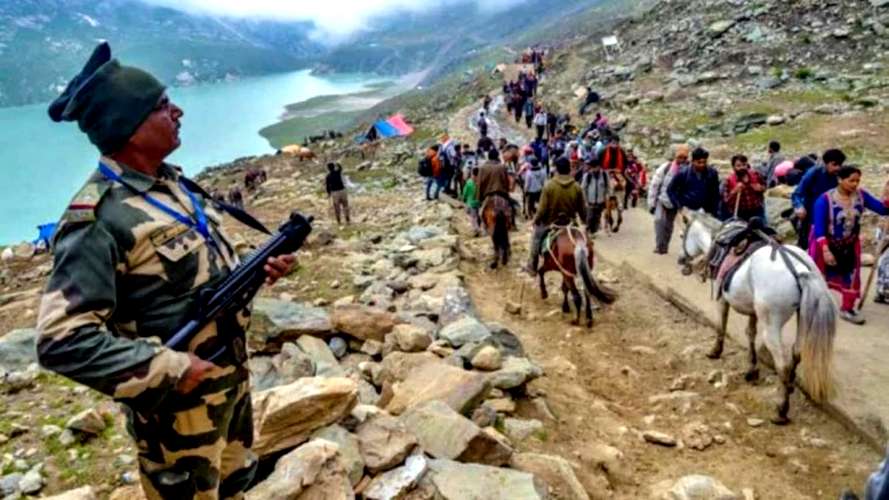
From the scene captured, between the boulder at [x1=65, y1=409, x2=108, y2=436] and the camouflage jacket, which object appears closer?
the camouflage jacket

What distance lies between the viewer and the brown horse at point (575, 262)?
8.21 m

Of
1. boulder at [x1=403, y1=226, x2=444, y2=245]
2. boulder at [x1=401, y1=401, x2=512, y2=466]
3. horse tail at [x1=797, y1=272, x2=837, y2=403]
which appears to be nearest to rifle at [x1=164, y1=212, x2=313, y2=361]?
boulder at [x1=401, y1=401, x2=512, y2=466]

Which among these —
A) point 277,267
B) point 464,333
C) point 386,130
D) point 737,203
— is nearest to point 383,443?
point 277,267

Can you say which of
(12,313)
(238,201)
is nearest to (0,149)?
(238,201)

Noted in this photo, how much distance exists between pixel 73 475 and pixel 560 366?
460 cm

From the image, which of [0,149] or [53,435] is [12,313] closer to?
[53,435]

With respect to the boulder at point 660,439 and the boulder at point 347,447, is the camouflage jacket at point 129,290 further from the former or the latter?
the boulder at point 660,439

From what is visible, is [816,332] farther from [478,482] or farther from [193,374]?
[193,374]

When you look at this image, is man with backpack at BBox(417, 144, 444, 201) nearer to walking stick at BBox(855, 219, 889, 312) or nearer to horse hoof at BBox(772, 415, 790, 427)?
walking stick at BBox(855, 219, 889, 312)

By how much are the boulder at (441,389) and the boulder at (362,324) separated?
1243 millimetres

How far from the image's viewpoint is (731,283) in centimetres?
627

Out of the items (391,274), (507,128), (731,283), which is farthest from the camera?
(507,128)

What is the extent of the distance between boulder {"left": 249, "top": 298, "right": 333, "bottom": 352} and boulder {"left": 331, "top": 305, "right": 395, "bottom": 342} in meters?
0.11

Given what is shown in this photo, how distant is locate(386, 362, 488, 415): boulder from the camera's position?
4.81 meters
